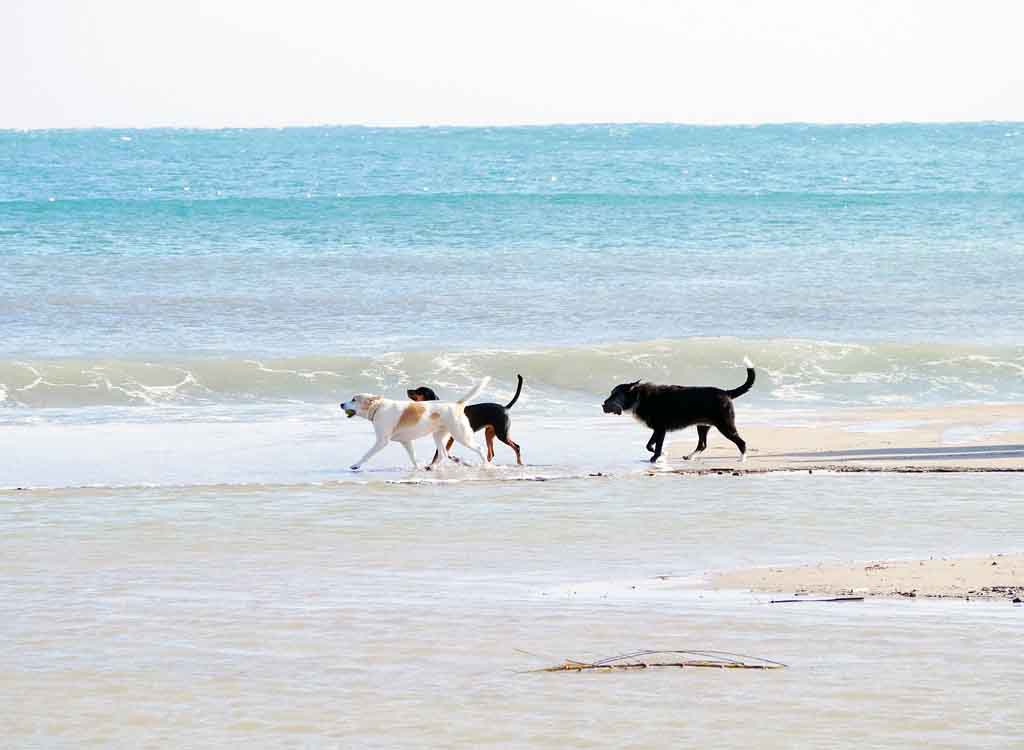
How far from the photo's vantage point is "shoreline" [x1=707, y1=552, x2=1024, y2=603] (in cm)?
838

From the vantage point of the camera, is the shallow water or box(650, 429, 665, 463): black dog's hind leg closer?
the shallow water

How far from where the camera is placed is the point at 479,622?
7906 mm

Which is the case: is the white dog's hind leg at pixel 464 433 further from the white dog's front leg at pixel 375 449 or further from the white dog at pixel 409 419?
the white dog's front leg at pixel 375 449

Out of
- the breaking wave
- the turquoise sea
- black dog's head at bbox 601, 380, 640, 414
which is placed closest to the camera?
the turquoise sea

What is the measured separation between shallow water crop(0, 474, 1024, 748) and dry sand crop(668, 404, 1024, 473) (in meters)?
1.01

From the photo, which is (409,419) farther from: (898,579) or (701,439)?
(898,579)

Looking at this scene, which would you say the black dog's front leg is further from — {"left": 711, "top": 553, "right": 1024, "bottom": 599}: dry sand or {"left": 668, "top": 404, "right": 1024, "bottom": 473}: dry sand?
{"left": 711, "top": 553, "right": 1024, "bottom": 599}: dry sand

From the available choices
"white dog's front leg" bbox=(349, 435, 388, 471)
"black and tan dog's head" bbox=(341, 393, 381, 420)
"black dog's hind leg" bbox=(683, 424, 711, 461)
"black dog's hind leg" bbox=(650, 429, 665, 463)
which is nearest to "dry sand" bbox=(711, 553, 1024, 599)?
"black dog's hind leg" bbox=(650, 429, 665, 463)

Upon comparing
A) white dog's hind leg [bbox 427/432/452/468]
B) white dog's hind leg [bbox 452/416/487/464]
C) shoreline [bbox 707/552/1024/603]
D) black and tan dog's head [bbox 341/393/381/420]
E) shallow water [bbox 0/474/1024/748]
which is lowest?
shallow water [bbox 0/474/1024/748]

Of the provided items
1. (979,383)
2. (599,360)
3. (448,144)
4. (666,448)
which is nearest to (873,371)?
(979,383)

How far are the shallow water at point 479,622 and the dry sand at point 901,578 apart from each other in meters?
0.25

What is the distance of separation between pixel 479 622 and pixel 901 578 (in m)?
2.27

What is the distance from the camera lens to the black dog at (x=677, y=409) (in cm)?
1388

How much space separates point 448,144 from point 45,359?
2582 inches
